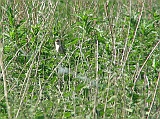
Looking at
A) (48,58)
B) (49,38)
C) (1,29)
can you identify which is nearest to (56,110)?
(48,58)

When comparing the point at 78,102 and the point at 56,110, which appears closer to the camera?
the point at 56,110

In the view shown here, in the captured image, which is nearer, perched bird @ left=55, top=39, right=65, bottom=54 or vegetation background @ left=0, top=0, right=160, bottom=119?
vegetation background @ left=0, top=0, right=160, bottom=119

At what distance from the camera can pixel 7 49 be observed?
475 cm

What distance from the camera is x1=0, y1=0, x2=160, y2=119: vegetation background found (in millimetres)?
3346

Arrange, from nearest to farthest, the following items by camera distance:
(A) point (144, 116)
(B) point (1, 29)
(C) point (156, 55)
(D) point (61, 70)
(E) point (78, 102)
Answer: (A) point (144, 116)
(E) point (78, 102)
(D) point (61, 70)
(C) point (156, 55)
(B) point (1, 29)

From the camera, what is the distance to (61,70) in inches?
162

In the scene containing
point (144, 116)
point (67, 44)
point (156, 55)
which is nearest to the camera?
point (144, 116)

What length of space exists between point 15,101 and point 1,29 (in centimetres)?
212

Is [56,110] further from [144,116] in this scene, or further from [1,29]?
[1,29]

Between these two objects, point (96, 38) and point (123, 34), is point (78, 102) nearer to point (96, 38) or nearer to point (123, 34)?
point (96, 38)

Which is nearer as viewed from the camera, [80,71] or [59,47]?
[80,71]

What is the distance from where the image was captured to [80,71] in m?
4.21

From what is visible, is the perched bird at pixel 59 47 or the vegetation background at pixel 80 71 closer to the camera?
the vegetation background at pixel 80 71

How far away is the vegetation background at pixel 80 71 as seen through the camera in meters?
3.35
